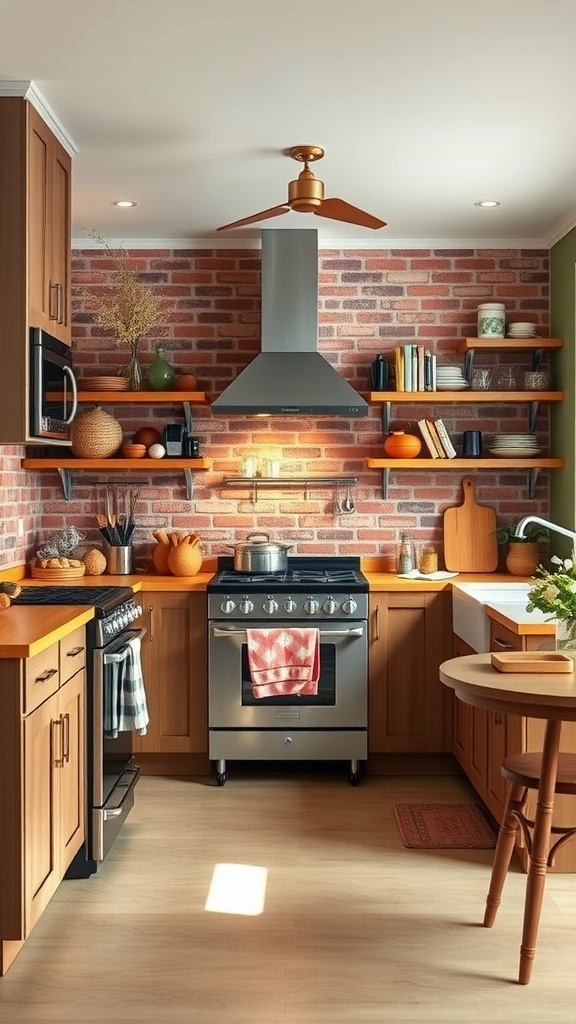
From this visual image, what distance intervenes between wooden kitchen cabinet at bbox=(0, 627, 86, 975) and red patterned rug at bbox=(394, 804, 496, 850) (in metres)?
1.35

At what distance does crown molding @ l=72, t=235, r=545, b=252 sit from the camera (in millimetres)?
5270

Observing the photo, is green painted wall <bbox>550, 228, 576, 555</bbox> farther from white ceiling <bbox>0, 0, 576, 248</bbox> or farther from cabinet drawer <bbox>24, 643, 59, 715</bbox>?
cabinet drawer <bbox>24, 643, 59, 715</bbox>

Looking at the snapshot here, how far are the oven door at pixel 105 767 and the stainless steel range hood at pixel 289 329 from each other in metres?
1.55

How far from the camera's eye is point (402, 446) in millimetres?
5125

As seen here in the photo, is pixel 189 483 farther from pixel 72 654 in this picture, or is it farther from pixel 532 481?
pixel 72 654

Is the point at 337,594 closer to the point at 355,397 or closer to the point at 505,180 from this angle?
the point at 355,397

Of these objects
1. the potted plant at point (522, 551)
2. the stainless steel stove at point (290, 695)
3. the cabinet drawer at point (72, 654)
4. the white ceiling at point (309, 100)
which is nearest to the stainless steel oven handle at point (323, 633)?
the stainless steel stove at point (290, 695)

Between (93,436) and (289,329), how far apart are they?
111cm

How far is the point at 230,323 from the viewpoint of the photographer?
17.5 ft

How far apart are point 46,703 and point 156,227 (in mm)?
2830

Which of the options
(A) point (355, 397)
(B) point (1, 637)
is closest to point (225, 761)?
(A) point (355, 397)

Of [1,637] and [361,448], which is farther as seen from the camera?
[361,448]

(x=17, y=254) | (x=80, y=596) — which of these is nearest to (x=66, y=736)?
(x=80, y=596)

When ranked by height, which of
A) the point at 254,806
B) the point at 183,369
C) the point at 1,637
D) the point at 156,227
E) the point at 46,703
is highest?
the point at 156,227
